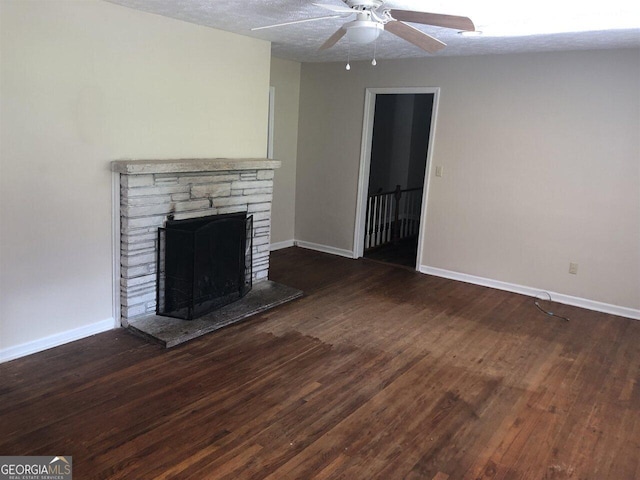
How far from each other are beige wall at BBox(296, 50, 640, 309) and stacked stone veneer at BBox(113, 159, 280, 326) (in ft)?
7.22

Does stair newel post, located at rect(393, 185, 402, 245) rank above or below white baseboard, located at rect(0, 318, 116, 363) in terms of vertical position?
above

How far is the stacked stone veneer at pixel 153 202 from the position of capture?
372cm

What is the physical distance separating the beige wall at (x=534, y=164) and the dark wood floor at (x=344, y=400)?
2.46ft

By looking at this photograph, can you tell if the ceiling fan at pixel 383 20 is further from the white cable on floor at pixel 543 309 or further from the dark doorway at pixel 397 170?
the dark doorway at pixel 397 170

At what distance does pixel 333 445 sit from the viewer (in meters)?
2.60

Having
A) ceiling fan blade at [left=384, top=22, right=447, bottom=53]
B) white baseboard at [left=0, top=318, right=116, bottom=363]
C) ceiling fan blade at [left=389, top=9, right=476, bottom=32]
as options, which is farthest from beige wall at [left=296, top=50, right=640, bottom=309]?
white baseboard at [left=0, top=318, right=116, bottom=363]

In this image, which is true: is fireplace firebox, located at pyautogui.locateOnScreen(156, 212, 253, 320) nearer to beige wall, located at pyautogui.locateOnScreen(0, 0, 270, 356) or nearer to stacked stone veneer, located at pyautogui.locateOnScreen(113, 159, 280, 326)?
stacked stone veneer, located at pyautogui.locateOnScreen(113, 159, 280, 326)

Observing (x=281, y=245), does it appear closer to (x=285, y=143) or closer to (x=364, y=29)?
(x=285, y=143)

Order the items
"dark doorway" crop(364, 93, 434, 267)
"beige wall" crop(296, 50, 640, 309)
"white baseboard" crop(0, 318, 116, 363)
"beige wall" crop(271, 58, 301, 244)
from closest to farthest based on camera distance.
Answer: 1. "white baseboard" crop(0, 318, 116, 363)
2. "beige wall" crop(296, 50, 640, 309)
3. "beige wall" crop(271, 58, 301, 244)
4. "dark doorway" crop(364, 93, 434, 267)

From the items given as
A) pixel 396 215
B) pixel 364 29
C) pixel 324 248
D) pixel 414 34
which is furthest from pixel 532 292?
pixel 364 29

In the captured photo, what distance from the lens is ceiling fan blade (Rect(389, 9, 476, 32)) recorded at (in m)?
2.47

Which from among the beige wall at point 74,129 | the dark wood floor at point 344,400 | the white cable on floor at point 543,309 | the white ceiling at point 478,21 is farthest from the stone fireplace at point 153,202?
the white cable on floor at point 543,309

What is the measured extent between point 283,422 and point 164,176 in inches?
82.4

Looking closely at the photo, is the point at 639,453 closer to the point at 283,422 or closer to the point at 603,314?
the point at 283,422
